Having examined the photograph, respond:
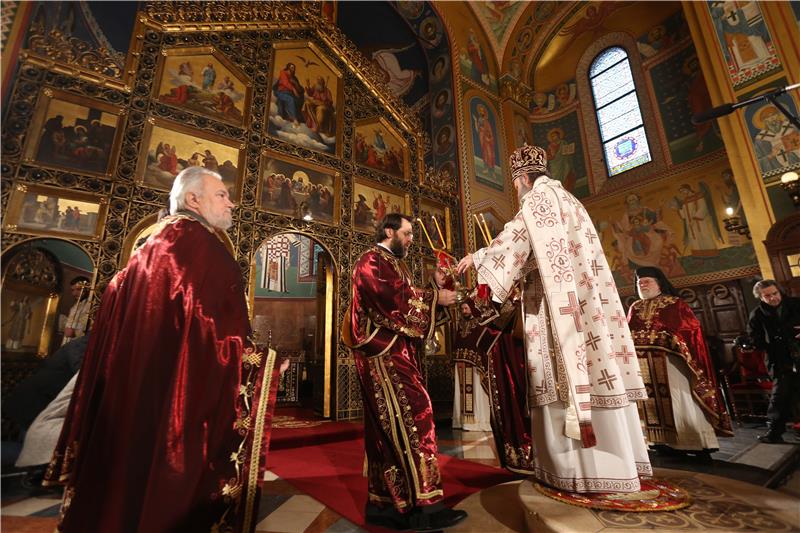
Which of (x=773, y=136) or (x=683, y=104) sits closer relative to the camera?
(x=773, y=136)

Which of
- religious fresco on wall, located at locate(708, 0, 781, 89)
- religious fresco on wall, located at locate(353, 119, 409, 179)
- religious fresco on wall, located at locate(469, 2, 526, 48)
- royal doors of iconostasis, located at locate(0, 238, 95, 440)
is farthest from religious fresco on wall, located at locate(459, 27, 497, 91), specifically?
royal doors of iconostasis, located at locate(0, 238, 95, 440)

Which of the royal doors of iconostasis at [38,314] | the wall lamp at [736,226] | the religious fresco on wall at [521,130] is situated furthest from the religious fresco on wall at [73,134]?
the wall lamp at [736,226]

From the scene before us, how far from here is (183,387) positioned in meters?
1.59

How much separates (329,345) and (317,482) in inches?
144

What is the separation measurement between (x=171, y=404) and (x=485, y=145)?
10914 millimetres

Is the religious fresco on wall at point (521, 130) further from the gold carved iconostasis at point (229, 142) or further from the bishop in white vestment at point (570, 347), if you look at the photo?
the bishop in white vestment at point (570, 347)

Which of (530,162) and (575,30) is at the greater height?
(575,30)

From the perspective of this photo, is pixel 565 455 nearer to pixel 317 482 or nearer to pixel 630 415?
pixel 630 415

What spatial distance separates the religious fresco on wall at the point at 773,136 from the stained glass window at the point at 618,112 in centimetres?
377

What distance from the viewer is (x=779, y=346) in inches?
184

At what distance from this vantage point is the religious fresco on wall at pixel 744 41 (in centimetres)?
770

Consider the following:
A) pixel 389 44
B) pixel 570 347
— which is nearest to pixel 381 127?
pixel 389 44

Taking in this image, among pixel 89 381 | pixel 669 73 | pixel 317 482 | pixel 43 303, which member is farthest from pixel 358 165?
pixel 669 73

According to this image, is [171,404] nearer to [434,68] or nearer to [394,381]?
[394,381]
